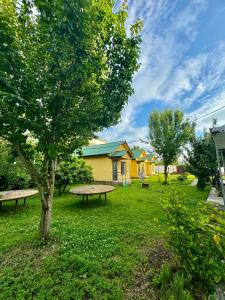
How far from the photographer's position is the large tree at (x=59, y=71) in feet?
8.25

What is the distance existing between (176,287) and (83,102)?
3.58m

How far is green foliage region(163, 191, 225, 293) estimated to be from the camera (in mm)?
1664

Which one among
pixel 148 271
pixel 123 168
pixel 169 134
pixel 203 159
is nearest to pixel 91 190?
pixel 148 271

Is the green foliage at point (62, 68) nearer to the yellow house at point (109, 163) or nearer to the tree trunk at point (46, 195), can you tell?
the tree trunk at point (46, 195)

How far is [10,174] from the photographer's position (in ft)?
29.6

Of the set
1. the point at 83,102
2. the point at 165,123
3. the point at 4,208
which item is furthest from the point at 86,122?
the point at 165,123

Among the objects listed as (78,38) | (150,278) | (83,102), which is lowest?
(150,278)

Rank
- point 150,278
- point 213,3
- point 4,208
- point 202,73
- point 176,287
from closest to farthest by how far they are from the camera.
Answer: point 176,287 < point 150,278 < point 213,3 < point 4,208 < point 202,73

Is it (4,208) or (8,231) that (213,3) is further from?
(4,208)

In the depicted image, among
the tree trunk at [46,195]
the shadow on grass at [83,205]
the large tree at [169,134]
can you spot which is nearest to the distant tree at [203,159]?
the large tree at [169,134]

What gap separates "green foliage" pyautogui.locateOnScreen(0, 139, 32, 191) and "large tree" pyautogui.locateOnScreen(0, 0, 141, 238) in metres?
5.53

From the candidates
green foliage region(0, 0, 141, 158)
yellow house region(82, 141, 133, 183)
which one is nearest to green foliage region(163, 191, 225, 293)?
green foliage region(0, 0, 141, 158)

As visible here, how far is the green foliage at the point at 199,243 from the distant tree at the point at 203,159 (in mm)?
8750

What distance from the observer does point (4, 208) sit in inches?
284
